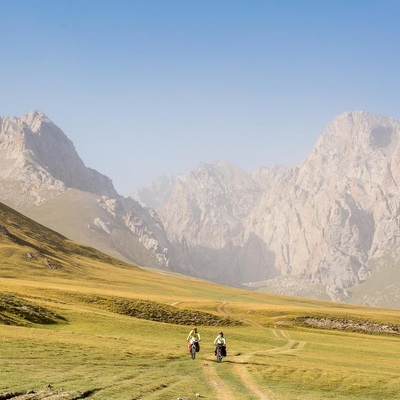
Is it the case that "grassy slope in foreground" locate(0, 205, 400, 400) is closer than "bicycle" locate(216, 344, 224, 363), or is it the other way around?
"grassy slope in foreground" locate(0, 205, 400, 400)

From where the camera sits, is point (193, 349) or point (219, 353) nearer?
point (219, 353)

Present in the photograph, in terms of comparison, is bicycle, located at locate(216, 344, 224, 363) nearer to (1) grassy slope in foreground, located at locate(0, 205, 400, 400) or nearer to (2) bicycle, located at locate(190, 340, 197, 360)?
(1) grassy slope in foreground, located at locate(0, 205, 400, 400)

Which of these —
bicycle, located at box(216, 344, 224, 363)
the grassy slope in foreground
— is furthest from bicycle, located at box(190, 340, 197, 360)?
bicycle, located at box(216, 344, 224, 363)

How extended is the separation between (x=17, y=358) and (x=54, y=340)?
10.6m

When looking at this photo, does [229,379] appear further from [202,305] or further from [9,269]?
[9,269]

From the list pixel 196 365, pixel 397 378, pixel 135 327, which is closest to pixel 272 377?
Result: pixel 196 365

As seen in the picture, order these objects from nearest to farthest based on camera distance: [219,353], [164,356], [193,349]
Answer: [164,356], [219,353], [193,349]

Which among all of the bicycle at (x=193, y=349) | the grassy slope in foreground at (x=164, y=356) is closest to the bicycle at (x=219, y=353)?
the grassy slope in foreground at (x=164, y=356)

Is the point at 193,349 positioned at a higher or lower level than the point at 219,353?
higher

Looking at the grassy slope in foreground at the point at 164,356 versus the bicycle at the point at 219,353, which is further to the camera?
the bicycle at the point at 219,353

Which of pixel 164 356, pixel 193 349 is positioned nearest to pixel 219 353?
pixel 193 349

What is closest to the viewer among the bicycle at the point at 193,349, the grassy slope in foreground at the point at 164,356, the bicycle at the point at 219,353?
the grassy slope in foreground at the point at 164,356

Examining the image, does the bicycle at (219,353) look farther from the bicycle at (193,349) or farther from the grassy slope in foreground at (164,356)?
the bicycle at (193,349)

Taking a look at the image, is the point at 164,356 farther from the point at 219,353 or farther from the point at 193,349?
the point at 219,353
